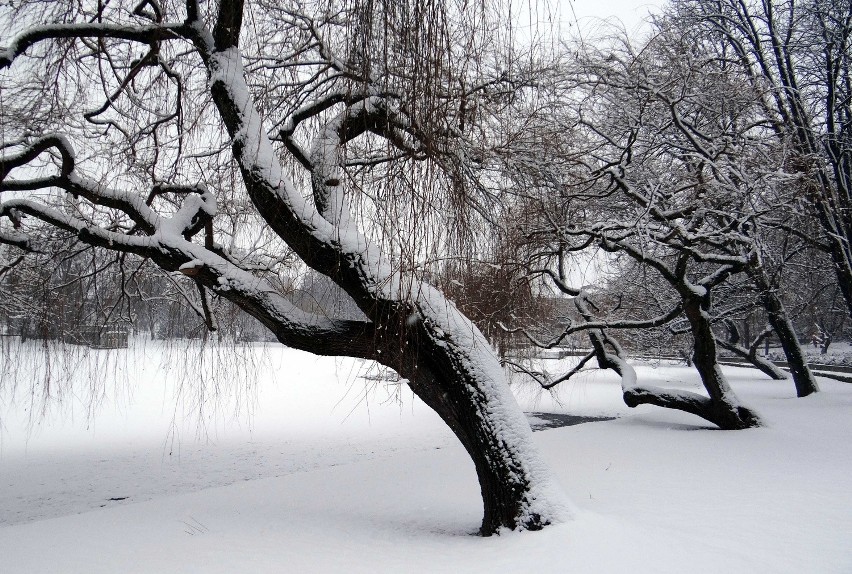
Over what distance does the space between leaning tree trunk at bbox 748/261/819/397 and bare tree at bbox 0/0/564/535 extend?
685cm

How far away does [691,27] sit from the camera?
912 centimetres

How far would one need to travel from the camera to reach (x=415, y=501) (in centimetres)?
498

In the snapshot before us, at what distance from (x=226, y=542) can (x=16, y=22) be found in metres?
3.76

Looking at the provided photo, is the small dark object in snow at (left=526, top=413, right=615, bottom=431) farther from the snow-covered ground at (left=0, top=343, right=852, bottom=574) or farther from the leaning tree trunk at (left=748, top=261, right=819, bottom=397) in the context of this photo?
the leaning tree trunk at (left=748, top=261, right=819, bottom=397)

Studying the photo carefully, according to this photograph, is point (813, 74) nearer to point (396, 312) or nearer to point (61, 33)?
point (396, 312)

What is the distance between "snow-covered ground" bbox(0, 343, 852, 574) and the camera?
325 cm

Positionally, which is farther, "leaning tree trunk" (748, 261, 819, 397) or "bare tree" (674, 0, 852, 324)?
"leaning tree trunk" (748, 261, 819, 397)

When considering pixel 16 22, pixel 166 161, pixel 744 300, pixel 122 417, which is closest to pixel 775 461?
pixel 166 161

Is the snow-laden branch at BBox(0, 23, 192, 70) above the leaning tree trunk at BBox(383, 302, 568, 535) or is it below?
above

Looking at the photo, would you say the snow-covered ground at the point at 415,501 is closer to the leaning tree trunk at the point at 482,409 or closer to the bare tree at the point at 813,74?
the leaning tree trunk at the point at 482,409

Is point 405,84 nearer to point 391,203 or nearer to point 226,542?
point 391,203

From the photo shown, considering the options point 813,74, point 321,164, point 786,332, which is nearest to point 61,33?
point 321,164

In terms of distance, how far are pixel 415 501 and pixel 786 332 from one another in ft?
26.9

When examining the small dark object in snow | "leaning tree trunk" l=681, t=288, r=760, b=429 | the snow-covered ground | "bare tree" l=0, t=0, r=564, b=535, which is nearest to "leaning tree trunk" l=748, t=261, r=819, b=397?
the snow-covered ground
